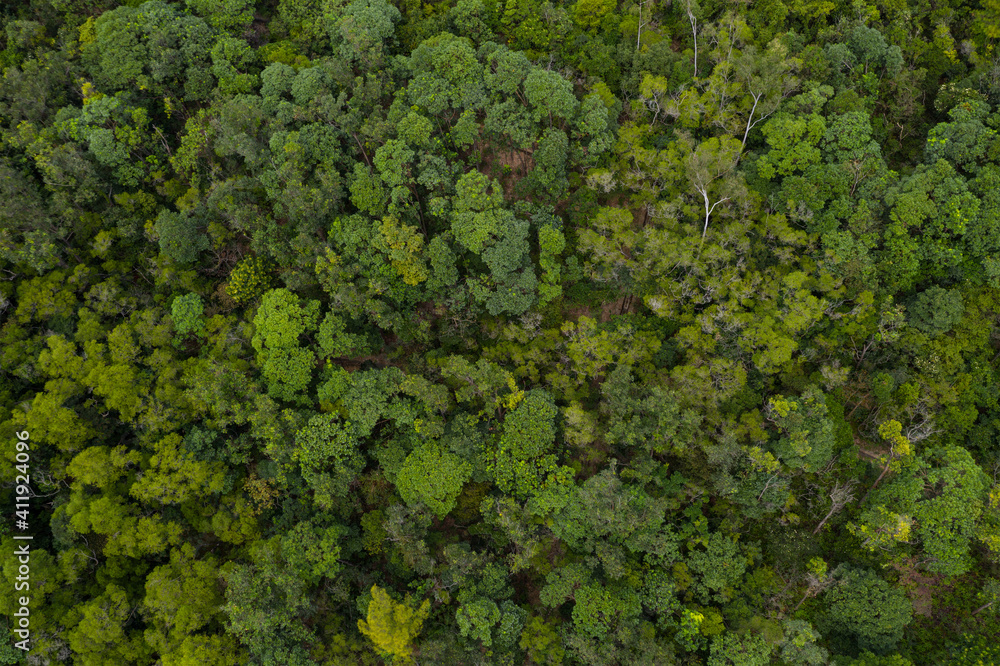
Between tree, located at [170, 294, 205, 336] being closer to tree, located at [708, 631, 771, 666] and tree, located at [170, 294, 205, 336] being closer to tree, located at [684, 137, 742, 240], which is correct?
tree, located at [684, 137, 742, 240]

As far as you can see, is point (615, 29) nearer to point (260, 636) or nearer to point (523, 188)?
point (523, 188)

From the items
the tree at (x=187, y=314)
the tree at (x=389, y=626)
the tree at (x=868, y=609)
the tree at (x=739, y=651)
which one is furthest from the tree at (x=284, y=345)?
the tree at (x=868, y=609)

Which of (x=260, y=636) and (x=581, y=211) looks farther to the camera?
(x=581, y=211)

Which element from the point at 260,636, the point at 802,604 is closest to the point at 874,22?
the point at 802,604

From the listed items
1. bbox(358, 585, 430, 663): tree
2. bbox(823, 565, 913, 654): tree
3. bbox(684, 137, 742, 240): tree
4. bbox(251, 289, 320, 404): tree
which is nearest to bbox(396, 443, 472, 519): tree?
bbox(358, 585, 430, 663): tree

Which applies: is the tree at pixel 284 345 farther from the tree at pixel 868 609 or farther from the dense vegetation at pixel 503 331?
the tree at pixel 868 609

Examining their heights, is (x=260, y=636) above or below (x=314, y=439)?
below

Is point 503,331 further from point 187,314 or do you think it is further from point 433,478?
point 187,314
